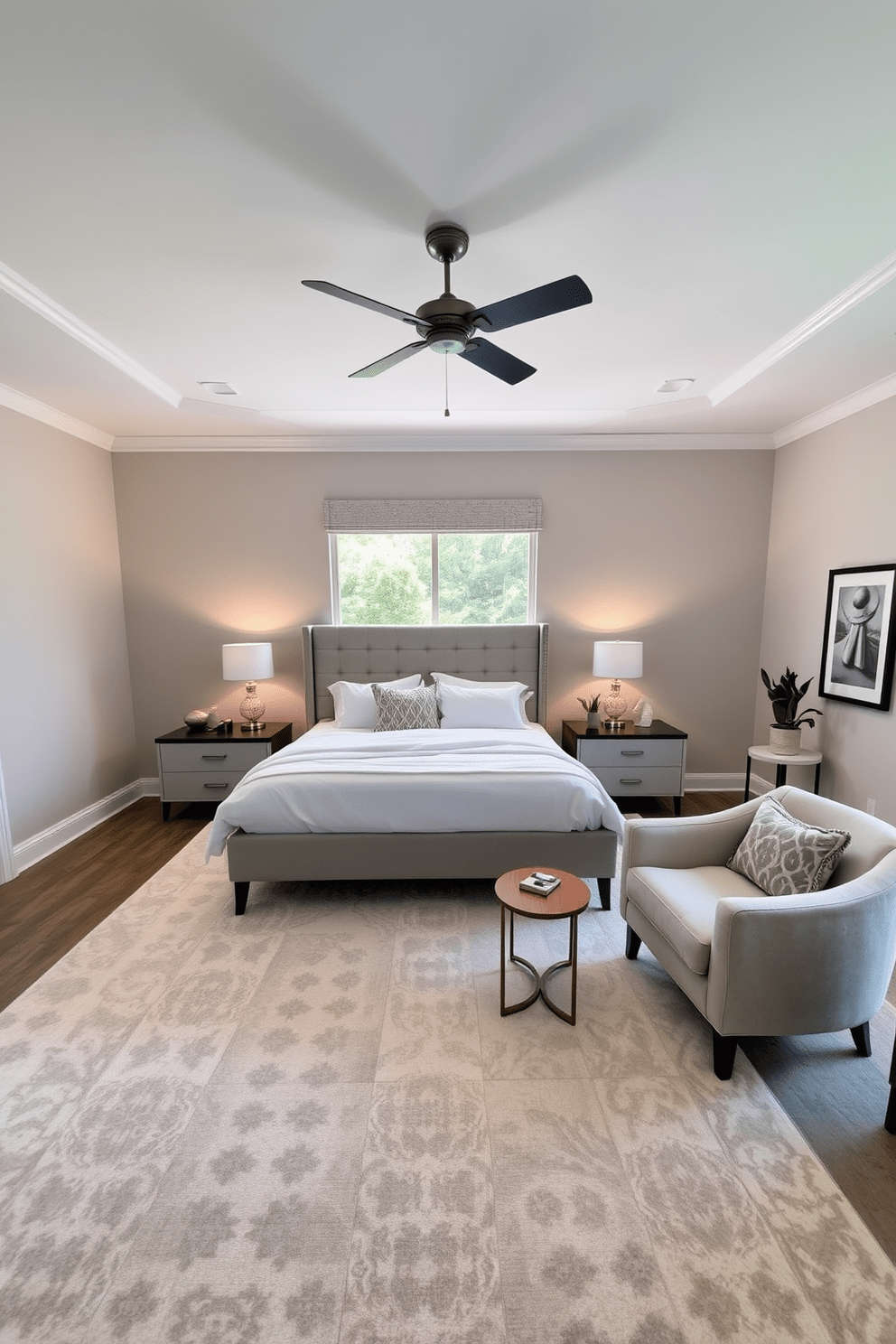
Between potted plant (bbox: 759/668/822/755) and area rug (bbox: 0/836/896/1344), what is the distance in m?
2.15

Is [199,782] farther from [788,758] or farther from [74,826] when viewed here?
[788,758]

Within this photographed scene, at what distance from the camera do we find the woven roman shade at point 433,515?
4582mm

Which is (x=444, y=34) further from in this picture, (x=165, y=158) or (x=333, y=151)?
(x=165, y=158)

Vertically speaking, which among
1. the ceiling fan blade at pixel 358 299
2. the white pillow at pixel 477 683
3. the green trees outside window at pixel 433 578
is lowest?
the white pillow at pixel 477 683

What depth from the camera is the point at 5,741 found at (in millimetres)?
3416

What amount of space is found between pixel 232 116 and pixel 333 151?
0.92 ft

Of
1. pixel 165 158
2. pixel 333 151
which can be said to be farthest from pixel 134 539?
pixel 333 151

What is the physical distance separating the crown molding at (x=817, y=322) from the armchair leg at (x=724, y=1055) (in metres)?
2.86

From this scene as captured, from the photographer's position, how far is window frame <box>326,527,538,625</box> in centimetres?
468

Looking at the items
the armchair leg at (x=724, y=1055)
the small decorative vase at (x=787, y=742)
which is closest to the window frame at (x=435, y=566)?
the small decorative vase at (x=787, y=742)

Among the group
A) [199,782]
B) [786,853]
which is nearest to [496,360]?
[786,853]

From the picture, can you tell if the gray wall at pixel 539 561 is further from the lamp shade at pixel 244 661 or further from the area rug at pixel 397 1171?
the area rug at pixel 397 1171

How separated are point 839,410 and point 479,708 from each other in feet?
9.97

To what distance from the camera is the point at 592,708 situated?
458 cm
